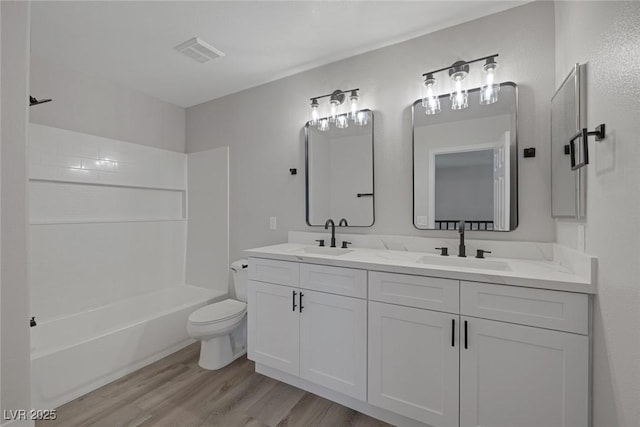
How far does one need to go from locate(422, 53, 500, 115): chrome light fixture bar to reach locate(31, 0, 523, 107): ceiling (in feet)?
1.15

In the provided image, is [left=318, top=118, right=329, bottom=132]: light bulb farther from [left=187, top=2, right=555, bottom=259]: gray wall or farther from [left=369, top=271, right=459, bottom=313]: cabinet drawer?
[left=369, top=271, right=459, bottom=313]: cabinet drawer

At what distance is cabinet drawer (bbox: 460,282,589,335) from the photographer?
3.77ft

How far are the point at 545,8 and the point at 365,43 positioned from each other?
1.11m

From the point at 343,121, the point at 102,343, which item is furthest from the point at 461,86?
the point at 102,343

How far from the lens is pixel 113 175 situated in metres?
2.70

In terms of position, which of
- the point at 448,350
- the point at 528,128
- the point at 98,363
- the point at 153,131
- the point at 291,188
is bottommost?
the point at 98,363

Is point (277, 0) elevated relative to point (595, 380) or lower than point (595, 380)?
elevated

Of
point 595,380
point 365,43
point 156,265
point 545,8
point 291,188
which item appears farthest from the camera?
point 156,265

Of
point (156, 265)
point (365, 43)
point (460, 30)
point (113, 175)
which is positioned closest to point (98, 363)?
point (156, 265)

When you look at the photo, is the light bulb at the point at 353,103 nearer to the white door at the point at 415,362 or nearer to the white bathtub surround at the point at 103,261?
the white door at the point at 415,362

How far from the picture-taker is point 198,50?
2199 mm

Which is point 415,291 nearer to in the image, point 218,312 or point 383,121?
point 383,121

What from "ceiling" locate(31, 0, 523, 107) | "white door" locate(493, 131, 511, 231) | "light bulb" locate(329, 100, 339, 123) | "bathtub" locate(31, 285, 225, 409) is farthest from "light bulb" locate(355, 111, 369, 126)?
"bathtub" locate(31, 285, 225, 409)

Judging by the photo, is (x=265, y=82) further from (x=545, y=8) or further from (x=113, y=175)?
(x=545, y=8)
